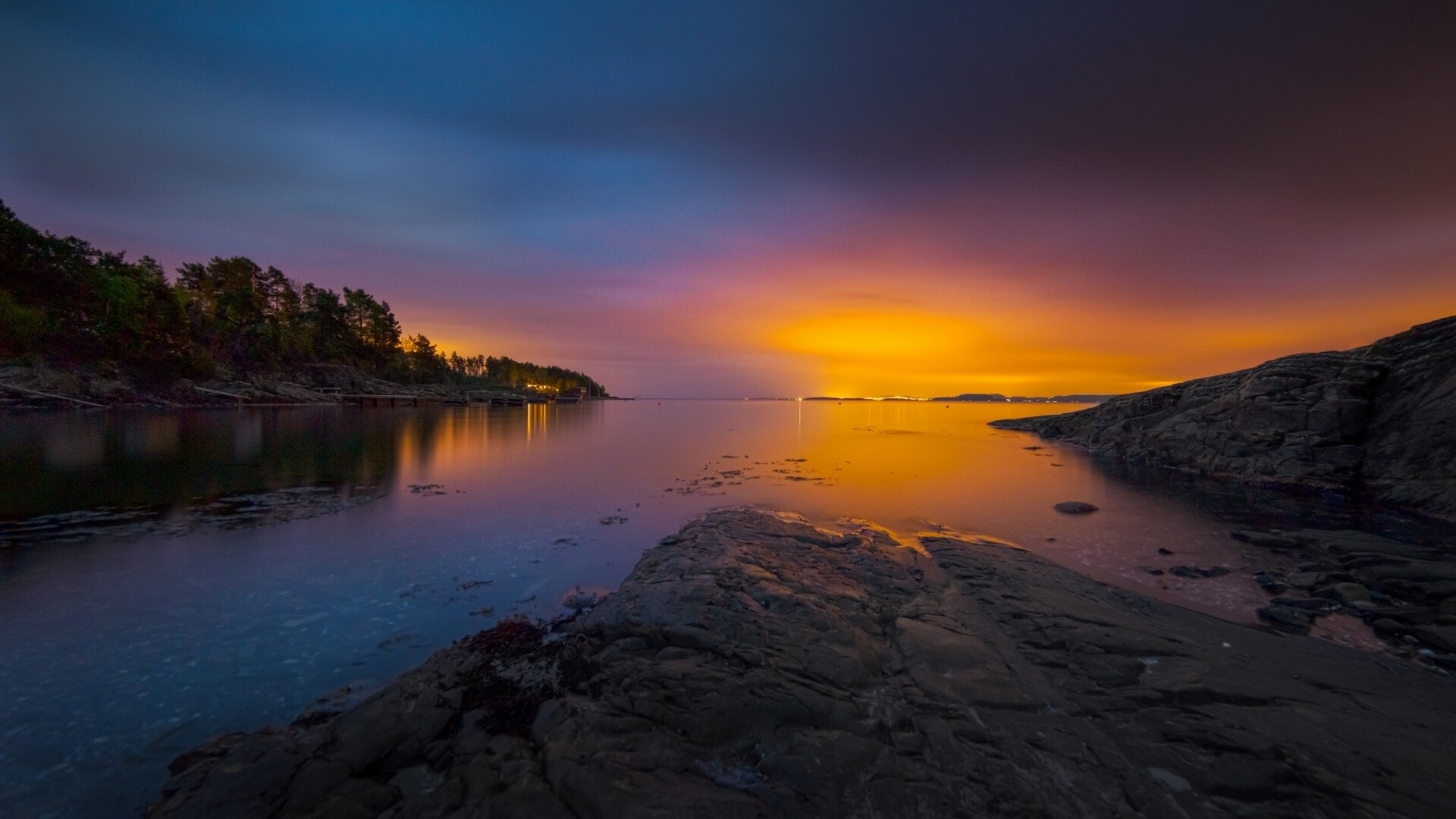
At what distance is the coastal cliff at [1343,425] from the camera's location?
764 inches

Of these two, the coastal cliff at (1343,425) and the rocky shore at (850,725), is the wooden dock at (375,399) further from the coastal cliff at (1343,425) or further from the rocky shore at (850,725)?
the coastal cliff at (1343,425)

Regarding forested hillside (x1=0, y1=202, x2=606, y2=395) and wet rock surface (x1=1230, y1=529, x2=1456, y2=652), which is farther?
forested hillside (x1=0, y1=202, x2=606, y2=395)

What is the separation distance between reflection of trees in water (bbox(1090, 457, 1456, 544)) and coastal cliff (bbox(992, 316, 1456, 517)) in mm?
1316

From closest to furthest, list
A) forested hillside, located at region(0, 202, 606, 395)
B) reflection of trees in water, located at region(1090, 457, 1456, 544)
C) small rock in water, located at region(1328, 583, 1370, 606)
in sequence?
small rock in water, located at region(1328, 583, 1370, 606) < reflection of trees in water, located at region(1090, 457, 1456, 544) < forested hillside, located at region(0, 202, 606, 395)

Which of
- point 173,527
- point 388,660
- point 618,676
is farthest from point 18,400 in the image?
point 618,676

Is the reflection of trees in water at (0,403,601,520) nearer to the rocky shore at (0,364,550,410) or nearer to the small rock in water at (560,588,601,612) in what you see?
the rocky shore at (0,364,550,410)

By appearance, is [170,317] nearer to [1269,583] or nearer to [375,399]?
[375,399]

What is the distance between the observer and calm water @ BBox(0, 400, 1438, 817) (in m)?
5.66

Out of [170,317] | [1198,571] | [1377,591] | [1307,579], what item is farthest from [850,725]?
[170,317]

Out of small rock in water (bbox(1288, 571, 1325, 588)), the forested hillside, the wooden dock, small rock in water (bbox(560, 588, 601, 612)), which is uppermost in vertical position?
the forested hillside

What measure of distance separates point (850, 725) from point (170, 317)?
353ft

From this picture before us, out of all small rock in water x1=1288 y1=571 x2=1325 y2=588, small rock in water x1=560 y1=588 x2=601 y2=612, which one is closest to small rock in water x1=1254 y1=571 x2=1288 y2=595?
small rock in water x1=1288 y1=571 x2=1325 y2=588

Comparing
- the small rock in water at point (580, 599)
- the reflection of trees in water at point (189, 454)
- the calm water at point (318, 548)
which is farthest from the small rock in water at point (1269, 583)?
the reflection of trees in water at point (189, 454)

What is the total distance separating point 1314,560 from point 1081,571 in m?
6.07
